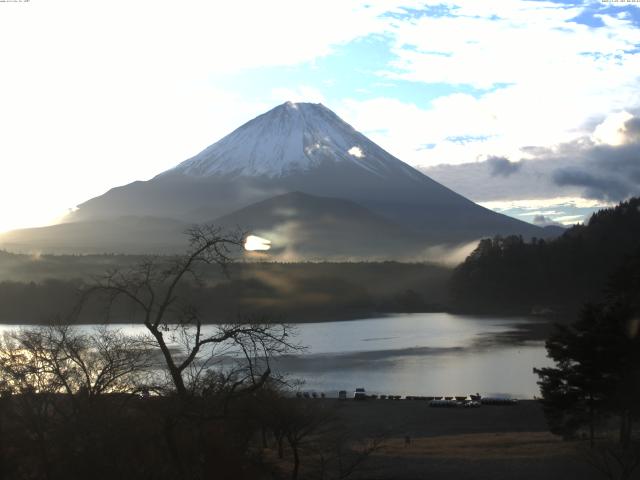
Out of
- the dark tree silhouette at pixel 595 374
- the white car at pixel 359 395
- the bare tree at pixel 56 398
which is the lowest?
the white car at pixel 359 395

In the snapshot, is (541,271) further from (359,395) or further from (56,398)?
(56,398)

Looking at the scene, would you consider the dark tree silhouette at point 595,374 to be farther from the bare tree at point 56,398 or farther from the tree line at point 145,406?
the bare tree at point 56,398

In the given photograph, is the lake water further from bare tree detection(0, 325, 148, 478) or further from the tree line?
the tree line

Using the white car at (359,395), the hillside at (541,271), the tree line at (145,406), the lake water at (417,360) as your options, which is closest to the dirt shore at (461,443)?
the white car at (359,395)

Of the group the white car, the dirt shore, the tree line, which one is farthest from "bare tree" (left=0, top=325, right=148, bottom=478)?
the white car

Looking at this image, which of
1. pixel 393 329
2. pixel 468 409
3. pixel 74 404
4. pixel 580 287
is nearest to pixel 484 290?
pixel 580 287

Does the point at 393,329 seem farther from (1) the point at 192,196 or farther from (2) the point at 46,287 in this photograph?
(1) the point at 192,196

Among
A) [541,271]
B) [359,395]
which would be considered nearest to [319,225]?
[541,271]

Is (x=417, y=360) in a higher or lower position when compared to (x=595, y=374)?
lower
